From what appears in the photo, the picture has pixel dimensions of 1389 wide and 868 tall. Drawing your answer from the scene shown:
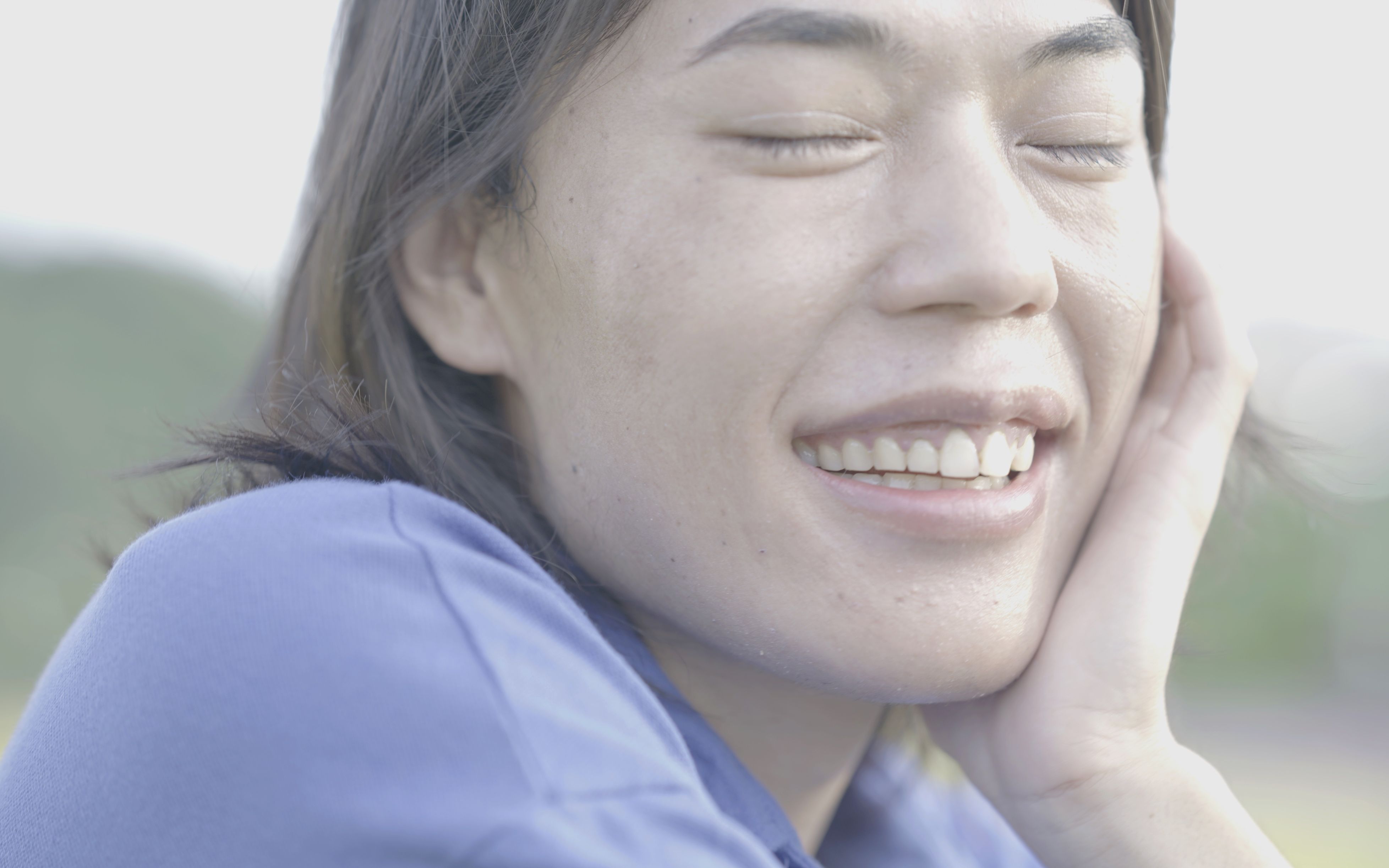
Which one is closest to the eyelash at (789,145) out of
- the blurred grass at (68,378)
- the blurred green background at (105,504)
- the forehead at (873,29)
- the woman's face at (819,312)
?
the woman's face at (819,312)

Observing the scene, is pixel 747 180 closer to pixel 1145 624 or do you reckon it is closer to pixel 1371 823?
pixel 1145 624

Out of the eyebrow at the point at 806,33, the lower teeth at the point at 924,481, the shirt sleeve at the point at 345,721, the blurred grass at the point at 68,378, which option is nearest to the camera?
the shirt sleeve at the point at 345,721

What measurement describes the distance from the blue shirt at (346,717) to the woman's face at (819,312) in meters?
0.31

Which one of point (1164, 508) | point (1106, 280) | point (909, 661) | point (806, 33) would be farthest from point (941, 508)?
point (806, 33)

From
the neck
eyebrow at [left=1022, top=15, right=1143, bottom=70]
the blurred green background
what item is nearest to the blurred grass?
the blurred green background

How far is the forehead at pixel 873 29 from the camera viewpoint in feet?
4.69

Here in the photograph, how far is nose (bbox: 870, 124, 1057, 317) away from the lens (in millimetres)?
1441

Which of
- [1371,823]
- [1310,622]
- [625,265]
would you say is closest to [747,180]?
[625,265]

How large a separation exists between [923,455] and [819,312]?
27 centimetres

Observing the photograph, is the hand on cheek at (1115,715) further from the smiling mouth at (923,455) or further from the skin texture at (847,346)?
the smiling mouth at (923,455)

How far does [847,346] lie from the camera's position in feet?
4.83

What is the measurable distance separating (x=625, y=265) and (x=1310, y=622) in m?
12.5

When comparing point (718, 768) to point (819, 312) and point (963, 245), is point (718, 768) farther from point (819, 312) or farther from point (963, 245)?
point (963, 245)

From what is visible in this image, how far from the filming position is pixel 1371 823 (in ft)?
27.8
